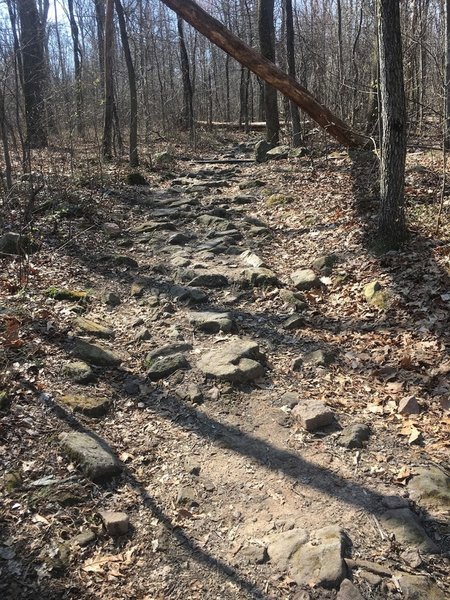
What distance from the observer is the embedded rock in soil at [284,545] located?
291 centimetres

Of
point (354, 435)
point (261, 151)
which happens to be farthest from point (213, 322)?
point (261, 151)

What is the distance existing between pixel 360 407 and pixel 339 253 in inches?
125

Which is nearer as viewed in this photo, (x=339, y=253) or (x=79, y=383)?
(x=79, y=383)

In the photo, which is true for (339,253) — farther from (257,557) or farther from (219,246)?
(257,557)

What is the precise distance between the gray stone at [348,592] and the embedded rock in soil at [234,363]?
219 cm

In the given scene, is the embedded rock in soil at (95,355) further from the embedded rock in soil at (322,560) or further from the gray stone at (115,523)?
the embedded rock in soil at (322,560)

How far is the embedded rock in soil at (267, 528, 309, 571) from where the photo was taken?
2912 millimetres

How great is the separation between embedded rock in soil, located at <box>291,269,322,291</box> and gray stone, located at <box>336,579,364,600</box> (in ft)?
13.6

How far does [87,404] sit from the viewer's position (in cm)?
422

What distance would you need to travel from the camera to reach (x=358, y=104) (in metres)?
14.3

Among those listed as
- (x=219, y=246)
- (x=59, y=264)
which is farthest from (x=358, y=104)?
(x=59, y=264)

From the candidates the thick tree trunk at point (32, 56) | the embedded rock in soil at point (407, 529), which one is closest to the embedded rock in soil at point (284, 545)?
the embedded rock in soil at point (407, 529)

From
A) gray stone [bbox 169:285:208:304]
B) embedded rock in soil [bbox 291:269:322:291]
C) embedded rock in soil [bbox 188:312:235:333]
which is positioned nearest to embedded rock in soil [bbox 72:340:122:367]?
embedded rock in soil [bbox 188:312:235:333]

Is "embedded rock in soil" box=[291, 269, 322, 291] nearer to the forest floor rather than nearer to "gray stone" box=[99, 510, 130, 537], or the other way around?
Result: the forest floor
